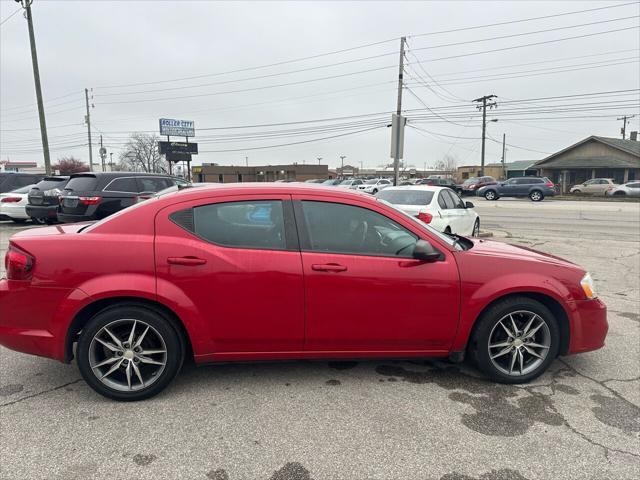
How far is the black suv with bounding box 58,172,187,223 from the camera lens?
952 cm

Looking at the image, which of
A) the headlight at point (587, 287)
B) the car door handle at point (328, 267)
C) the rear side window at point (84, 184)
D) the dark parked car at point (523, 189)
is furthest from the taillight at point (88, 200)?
the dark parked car at point (523, 189)

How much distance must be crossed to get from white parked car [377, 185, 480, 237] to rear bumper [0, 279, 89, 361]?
20.6 feet

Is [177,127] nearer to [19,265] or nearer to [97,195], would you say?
[97,195]

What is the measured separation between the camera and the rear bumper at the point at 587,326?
3.34m

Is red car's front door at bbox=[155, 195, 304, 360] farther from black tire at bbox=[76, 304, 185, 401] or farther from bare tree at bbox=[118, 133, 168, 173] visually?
bare tree at bbox=[118, 133, 168, 173]

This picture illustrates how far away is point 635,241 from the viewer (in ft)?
37.0

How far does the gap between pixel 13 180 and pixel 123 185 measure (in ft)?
29.8

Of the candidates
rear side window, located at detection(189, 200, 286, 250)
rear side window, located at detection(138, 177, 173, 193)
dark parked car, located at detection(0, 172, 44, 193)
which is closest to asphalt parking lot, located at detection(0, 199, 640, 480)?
rear side window, located at detection(189, 200, 286, 250)

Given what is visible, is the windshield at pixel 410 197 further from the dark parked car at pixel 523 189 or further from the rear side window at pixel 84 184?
the dark parked car at pixel 523 189

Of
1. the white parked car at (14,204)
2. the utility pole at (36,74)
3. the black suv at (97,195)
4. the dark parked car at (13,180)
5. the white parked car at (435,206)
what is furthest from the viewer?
the utility pole at (36,74)

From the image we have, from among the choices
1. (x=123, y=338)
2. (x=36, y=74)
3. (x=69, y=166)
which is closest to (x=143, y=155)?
(x=69, y=166)

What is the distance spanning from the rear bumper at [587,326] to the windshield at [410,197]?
17.3 feet

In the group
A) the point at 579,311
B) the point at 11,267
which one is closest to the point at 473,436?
the point at 579,311

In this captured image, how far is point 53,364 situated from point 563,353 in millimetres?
4344
